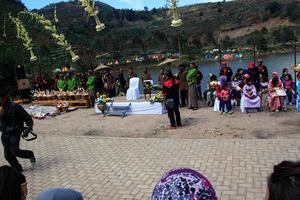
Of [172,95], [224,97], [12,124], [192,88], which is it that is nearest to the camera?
[12,124]

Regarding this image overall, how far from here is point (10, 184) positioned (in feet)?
7.82

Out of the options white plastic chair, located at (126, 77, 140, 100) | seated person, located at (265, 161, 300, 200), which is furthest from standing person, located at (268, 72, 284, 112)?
seated person, located at (265, 161, 300, 200)

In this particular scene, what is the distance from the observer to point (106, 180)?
25.5 ft

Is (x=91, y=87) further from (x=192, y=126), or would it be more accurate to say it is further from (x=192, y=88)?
(x=192, y=126)

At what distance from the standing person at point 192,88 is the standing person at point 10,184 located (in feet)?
41.5

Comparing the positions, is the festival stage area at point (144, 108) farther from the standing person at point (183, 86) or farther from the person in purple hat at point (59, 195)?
the person in purple hat at point (59, 195)

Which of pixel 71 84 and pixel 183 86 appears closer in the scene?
pixel 183 86

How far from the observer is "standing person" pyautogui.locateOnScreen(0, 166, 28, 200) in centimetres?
234

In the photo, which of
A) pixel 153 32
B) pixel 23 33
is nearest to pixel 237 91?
pixel 23 33

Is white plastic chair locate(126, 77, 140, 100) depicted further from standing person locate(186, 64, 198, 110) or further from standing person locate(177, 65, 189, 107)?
standing person locate(186, 64, 198, 110)

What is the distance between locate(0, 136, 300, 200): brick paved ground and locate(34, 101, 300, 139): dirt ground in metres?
0.94

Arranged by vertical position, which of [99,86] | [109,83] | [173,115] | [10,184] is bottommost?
[173,115]

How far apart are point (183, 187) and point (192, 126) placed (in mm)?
9790

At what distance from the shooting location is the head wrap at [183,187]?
2422mm
